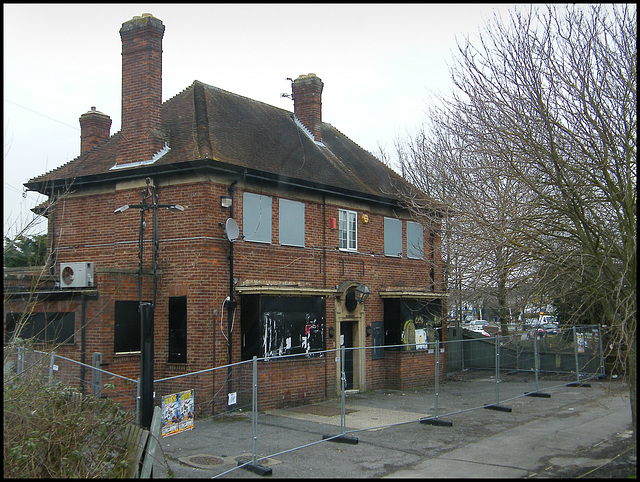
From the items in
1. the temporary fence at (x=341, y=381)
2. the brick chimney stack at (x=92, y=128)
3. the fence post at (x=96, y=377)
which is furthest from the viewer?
the brick chimney stack at (x=92, y=128)

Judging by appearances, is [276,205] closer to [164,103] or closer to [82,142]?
[164,103]

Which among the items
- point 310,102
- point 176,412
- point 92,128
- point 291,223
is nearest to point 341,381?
point 176,412

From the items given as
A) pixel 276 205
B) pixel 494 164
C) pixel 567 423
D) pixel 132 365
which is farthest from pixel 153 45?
pixel 567 423

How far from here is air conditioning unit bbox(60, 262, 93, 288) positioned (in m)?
14.8

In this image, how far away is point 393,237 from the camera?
20516mm

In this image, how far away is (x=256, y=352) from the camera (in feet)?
50.0

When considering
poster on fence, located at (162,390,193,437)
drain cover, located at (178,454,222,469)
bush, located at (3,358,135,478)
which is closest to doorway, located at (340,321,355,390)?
drain cover, located at (178,454,222,469)

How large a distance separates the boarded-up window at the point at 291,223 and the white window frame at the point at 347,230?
163cm

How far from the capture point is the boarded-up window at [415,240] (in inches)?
837

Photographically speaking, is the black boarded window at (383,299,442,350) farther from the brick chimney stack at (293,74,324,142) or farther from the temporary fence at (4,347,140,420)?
the temporary fence at (4,347,140,420)

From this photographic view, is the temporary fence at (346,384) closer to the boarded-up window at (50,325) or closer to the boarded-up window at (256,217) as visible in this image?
the boarded-up window at (50,325)

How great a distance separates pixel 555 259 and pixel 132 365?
376 inches

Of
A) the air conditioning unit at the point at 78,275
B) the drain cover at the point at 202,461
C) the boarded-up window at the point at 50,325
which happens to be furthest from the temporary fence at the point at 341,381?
the air conditioning unit at the point at 78,275

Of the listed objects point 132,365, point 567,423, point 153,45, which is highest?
point 153,45
